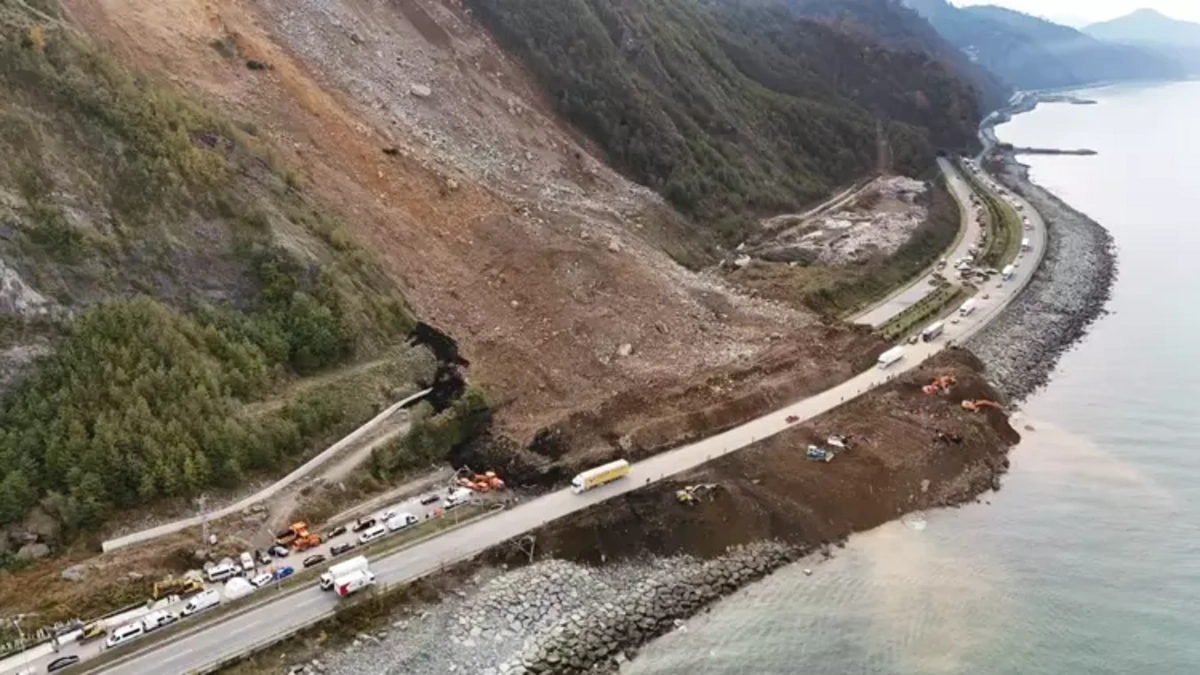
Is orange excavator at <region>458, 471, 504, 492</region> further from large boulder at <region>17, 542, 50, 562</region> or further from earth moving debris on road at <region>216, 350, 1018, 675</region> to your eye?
large boulder at <region>17, 542, 50, 562</region>

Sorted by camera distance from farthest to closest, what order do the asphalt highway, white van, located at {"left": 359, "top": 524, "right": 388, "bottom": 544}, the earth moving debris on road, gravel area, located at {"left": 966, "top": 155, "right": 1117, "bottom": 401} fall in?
gravel area, located at {"left": 966, "top": 155, "right": 1117, "bottom": 401} < white van, located at {"left": 359, "top": 524, "right": 388, "bottom": 544} < the earth moving debris on road < the asphalt highway

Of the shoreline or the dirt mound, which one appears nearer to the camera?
the dirt mound

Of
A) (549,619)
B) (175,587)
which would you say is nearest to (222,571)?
(175,587)

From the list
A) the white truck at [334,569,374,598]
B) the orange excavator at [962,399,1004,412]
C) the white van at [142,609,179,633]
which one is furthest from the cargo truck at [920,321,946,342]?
the white van at [142,609,179,633]

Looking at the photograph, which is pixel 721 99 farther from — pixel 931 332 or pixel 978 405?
pixel 978 405

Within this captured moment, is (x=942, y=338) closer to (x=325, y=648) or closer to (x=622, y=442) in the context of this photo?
Answer: (x=622, y=442)

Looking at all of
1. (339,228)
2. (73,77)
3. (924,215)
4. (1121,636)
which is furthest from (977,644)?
(924,215)

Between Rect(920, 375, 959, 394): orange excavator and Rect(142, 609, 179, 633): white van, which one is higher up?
Rect(920, 375, 959, 394): orange excavator
